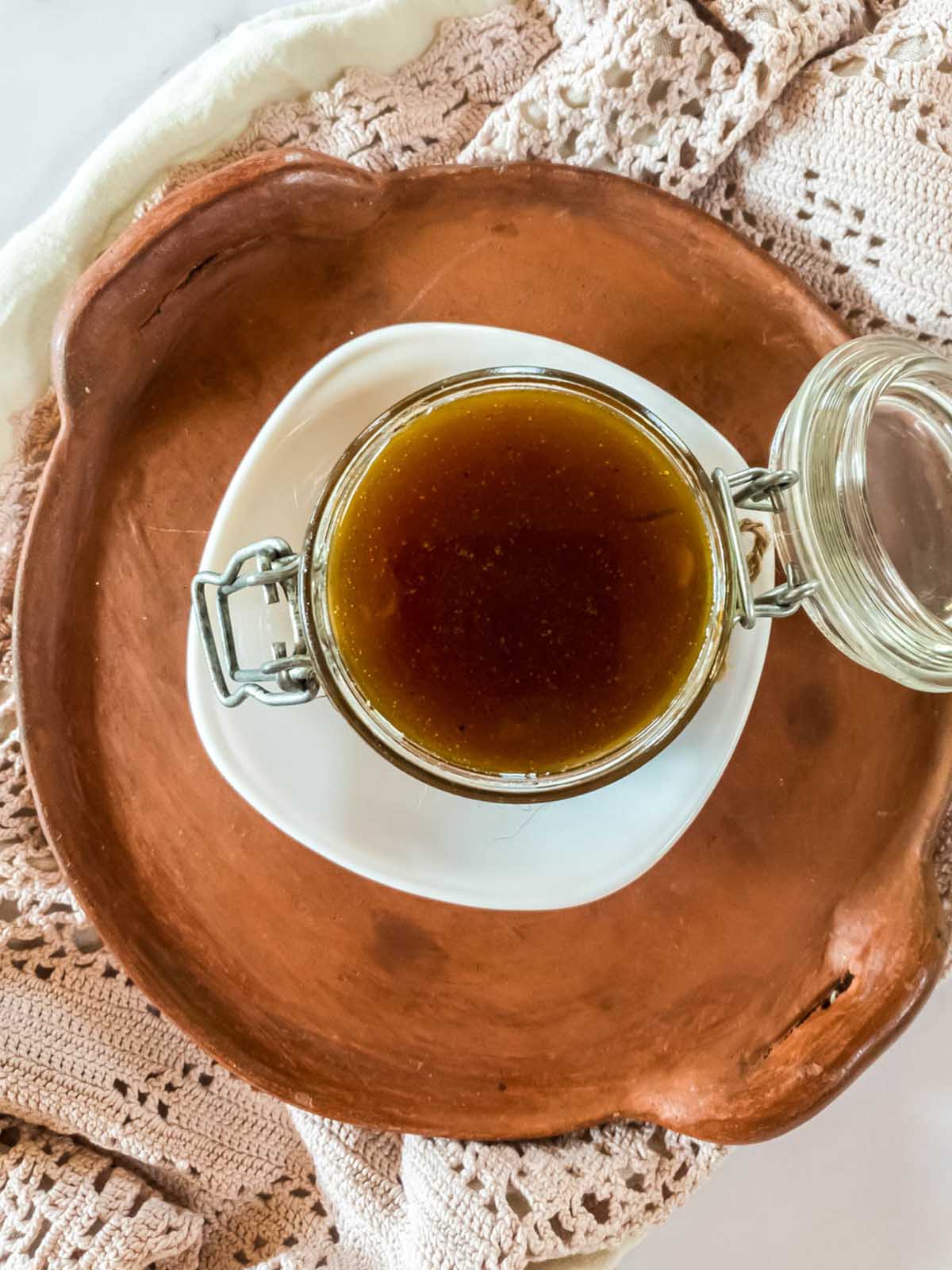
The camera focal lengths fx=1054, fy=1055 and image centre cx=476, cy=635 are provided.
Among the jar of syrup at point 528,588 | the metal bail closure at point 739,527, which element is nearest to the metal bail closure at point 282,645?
the jar of syrup at point 528,588

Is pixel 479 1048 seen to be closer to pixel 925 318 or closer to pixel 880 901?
pixel 880 901

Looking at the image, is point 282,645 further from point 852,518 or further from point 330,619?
point 852,518

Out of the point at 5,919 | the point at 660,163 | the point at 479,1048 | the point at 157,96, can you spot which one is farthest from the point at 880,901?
the point at 157,96

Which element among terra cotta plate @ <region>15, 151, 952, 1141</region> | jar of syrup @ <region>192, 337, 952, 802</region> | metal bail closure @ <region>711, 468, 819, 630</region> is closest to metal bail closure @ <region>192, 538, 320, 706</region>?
jar of syrup @ <region>192, 337, 952, 802</region>

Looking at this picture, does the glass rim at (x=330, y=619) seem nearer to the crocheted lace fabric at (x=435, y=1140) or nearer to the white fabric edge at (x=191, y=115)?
the crocheted lace fabric at (x=435, y=1140)

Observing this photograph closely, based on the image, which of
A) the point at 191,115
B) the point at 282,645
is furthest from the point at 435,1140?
the point at 191,115
